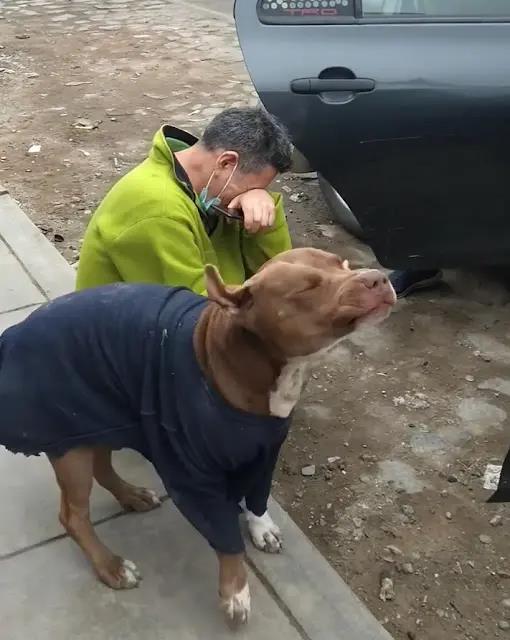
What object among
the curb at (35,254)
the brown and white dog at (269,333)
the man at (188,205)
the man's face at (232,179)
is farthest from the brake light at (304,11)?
the brown and white dog at (269,333)

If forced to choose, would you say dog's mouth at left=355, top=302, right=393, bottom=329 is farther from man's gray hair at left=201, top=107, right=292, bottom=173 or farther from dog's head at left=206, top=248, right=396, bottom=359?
man's gray hair at left=201, top=107, right=292, bottom=173

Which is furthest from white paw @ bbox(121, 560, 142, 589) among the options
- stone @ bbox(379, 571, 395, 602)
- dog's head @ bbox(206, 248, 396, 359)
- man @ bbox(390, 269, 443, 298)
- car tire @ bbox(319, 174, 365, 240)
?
car tire @ bbox(319, 174, 365, 240)

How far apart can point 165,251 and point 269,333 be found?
788 millimetres

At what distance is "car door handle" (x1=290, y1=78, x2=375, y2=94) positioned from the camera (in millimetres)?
3156

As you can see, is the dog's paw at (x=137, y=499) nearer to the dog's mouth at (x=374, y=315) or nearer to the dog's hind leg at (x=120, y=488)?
the dog's hind leg at (x=120, y=488)

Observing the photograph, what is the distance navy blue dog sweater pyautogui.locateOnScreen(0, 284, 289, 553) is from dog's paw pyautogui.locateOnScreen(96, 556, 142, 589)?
400 millimetres

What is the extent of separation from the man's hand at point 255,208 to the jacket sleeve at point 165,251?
0.19 metres

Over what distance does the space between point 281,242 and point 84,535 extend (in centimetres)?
122

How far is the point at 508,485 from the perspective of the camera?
216cm

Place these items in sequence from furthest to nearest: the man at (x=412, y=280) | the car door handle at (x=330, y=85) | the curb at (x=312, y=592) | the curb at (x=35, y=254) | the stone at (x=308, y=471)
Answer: the man at (x=412, y=280), the curb at (x=35, y=254), the car door handle at (x=330, y=85), the stone at (x=308, y=471), the curb at (x=312, y=592)

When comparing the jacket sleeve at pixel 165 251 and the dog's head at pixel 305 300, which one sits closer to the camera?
the dog's head at pixel 305 300

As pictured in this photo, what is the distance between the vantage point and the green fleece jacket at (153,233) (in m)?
2.55

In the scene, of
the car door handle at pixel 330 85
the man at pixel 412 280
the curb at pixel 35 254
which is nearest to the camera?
the car door handle at pixel 330 85

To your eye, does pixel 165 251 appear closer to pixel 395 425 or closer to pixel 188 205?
pixel 188 205
